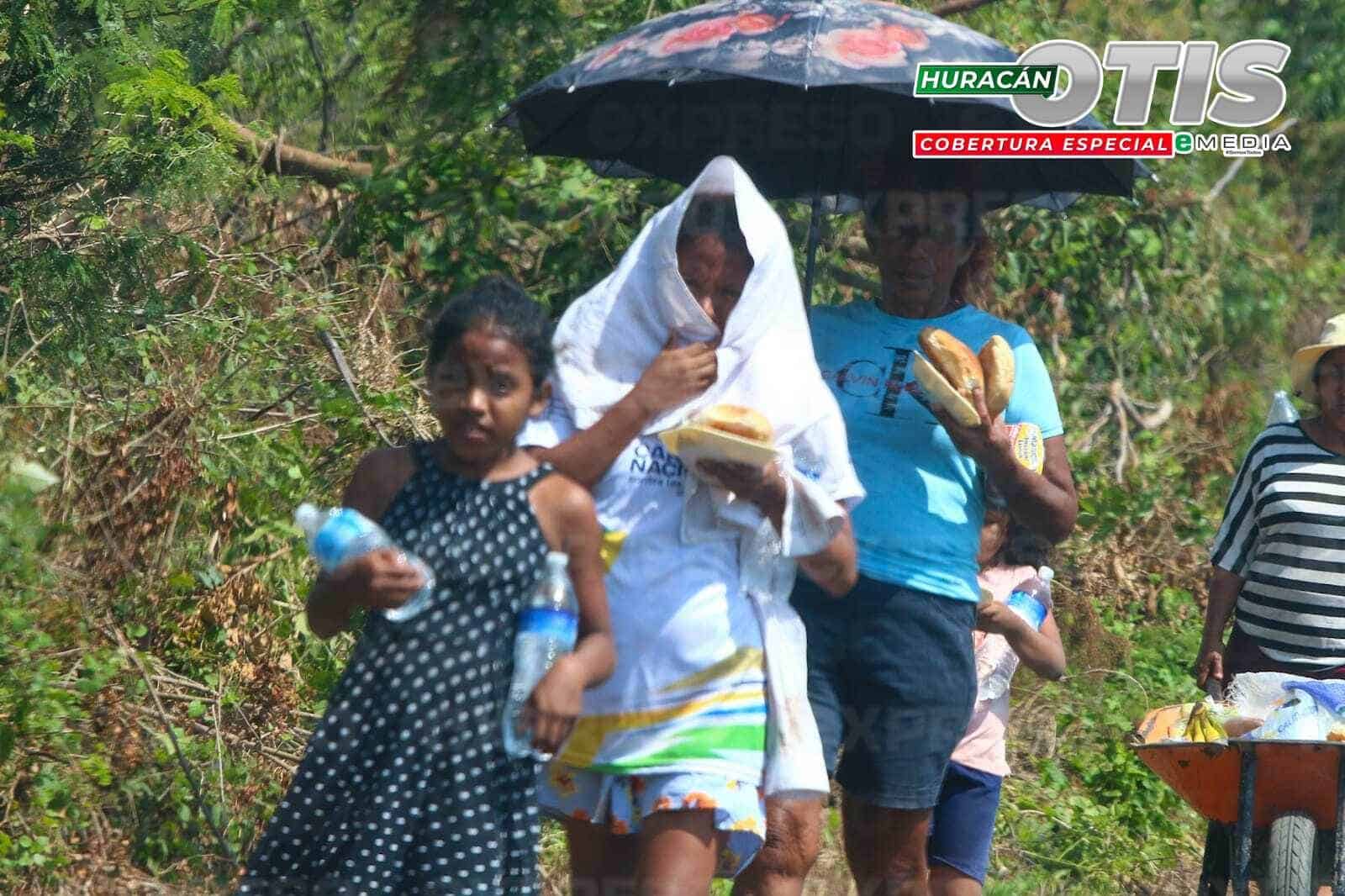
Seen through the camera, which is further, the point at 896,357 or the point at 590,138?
the point at 590,138

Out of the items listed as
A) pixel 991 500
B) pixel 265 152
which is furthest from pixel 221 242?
pixel 991 500

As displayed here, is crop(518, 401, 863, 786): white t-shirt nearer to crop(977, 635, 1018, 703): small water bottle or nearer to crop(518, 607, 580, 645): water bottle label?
crop(518, 607, 580, 645): water bottle label

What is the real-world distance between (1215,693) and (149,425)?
3.17 meters

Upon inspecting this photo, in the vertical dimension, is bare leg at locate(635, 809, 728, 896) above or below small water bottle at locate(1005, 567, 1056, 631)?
below

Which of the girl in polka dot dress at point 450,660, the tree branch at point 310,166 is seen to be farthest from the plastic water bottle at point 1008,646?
the tree branch at point 310,166

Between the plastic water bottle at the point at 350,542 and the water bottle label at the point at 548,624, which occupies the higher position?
the plastic water bottle at the point at 350,542

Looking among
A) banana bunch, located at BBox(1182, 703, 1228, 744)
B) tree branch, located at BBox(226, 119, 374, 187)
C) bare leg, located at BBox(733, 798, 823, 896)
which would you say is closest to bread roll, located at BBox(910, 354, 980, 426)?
bare leg, located at BBox(733, 798, 823, 896)

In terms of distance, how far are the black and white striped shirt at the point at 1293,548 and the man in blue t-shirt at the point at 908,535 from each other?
121 centimetres

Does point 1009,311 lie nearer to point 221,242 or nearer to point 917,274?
point 221,242

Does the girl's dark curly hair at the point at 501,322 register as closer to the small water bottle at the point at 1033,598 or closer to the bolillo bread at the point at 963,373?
the bolillo bread at the point at 963,373

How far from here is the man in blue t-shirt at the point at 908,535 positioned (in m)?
3.65

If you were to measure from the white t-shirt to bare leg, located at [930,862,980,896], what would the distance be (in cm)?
125

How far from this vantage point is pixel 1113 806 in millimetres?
5945

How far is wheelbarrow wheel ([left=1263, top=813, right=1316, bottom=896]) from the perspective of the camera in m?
4.39
